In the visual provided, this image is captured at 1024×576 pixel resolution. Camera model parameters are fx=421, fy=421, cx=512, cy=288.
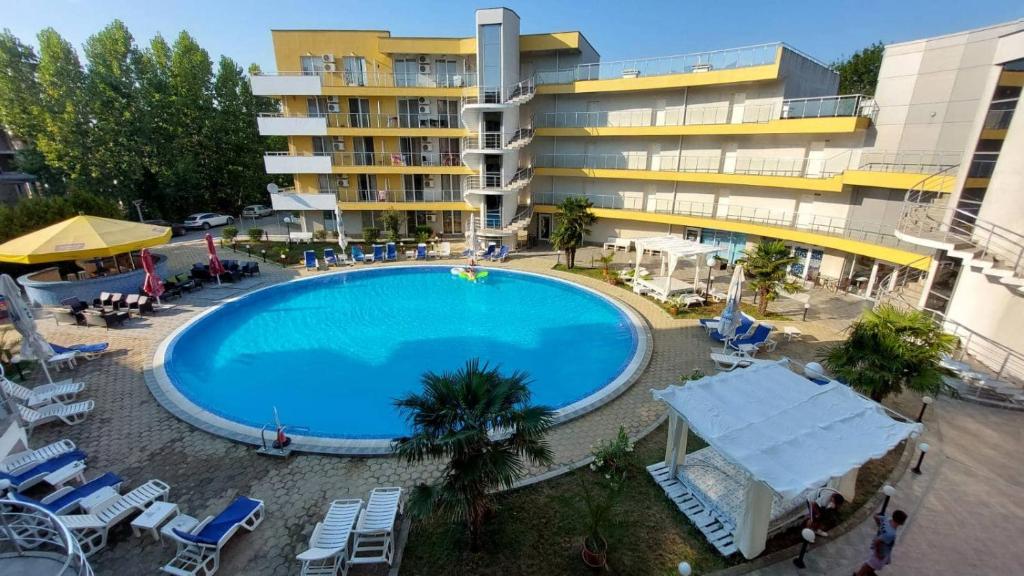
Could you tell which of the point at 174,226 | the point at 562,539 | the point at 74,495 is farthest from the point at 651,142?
the point at 174,226

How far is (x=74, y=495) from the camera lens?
7.51 m

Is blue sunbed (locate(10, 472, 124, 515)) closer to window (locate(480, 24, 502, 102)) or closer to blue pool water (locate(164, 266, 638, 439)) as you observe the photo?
blue pool water (locate(164, 266, 638, 439))

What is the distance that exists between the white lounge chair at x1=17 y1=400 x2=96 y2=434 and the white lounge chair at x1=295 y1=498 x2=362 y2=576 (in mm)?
7996

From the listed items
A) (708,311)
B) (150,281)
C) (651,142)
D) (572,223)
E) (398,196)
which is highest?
(651,142)

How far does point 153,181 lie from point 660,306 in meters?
39.8

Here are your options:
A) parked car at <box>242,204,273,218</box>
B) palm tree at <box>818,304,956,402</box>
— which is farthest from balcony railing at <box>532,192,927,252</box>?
parked car at <box>242,204,273,218</box>

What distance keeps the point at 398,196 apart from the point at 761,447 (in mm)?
26943

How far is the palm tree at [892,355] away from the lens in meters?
8.77

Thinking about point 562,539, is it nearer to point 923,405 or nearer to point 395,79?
point 923,405

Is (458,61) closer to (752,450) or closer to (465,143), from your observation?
(465,143)

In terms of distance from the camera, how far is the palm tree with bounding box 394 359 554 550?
5.61 meters

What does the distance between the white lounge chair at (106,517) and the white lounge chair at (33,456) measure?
2.31 metres

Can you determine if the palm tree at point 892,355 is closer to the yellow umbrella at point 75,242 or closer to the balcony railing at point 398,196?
the balcony railing at point 398,196

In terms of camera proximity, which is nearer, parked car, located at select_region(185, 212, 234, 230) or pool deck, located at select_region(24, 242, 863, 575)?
pool deck, located at select_region(24, 242, 863, 575)
